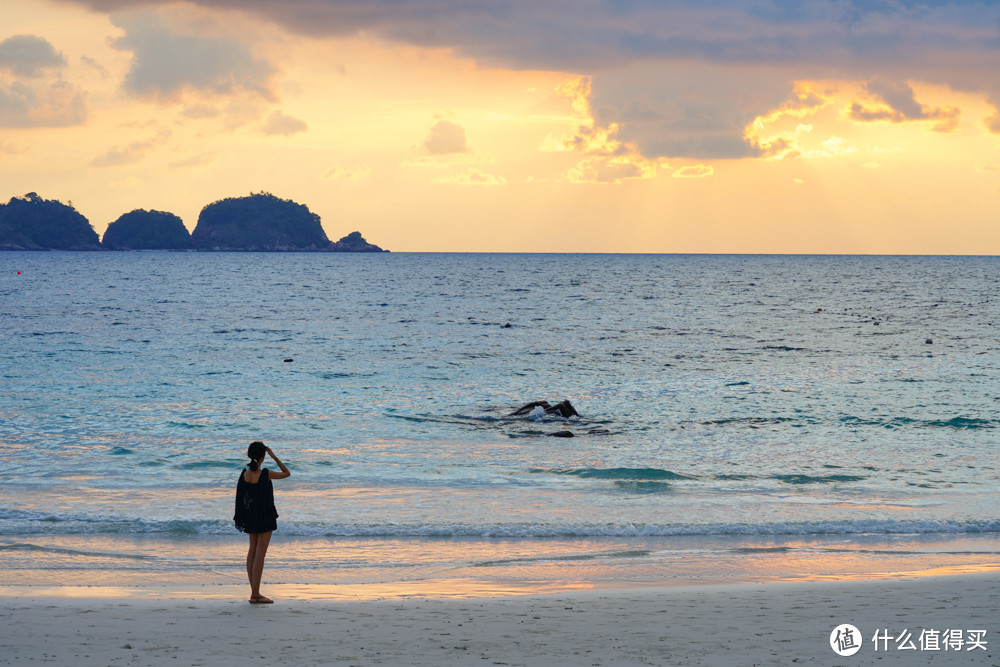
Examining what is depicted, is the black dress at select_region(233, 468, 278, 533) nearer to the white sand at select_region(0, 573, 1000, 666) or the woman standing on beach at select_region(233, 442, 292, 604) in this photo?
the woman standing on beach at select_region(233, 442, 292, 604)

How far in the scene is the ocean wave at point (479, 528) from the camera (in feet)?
42.0

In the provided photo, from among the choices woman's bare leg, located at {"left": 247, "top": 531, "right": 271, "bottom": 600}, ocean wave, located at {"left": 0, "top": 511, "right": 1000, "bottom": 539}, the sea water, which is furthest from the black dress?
ocean wave, located at {"left": 0, "top": 511, "right": 1000, "bottom": 539}

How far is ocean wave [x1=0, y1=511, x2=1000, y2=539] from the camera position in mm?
12797

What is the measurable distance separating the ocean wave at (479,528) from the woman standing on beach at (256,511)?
3.43 metres

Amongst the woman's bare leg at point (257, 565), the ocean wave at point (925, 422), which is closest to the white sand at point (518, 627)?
the woman's bare leg at point (257, 565)

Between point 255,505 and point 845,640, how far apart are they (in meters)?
6.21

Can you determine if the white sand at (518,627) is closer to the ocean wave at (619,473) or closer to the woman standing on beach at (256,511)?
the woman standing on beach at (256,511)

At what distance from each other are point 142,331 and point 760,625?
4351 cm

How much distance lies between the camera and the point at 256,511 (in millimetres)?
9242

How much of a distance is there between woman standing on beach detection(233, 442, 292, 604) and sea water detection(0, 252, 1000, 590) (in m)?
1.35

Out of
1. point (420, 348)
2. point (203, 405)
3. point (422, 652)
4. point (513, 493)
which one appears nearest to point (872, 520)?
point (513, 493)

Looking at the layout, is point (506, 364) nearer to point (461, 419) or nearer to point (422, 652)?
point (461, 419)

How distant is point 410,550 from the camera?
1209 centimetres

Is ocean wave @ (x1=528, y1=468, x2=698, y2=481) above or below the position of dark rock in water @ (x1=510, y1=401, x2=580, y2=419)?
below
